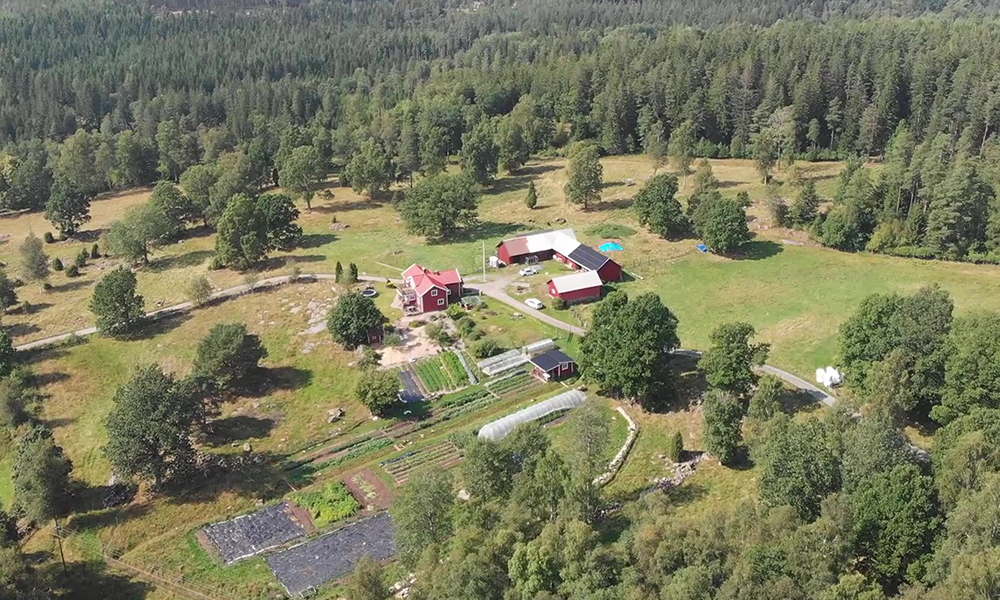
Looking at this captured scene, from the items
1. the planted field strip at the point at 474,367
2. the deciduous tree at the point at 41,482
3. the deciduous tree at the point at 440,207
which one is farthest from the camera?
the deciduous tree at the point at 440,207

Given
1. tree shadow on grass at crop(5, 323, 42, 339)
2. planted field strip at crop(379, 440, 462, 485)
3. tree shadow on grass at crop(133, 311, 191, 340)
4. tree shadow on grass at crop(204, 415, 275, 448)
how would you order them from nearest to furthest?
planted field strip at crop(379, 440, 462, 485) < tree shadow on grass at crop(204, 415, 275, 448) < tree shadow on grass at crop(133, 311, 191, 340) < tree shadow on grass at crop(5, 323, 42, 339)

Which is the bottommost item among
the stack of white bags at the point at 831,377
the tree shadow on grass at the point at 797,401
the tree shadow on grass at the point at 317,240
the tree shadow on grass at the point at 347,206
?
the tree shadow on grass at the point at 317,240

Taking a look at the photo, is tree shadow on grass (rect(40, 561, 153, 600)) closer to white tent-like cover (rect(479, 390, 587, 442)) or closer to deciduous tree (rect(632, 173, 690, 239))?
white tent-like cover (rect(479, 390, 587, 442))

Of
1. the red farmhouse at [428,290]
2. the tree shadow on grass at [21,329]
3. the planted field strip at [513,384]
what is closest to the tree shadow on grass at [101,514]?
the planted field strip at [513,384]

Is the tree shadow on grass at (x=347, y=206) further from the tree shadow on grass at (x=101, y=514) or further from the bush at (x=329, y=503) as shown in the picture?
the bush at (x=329, y=503)

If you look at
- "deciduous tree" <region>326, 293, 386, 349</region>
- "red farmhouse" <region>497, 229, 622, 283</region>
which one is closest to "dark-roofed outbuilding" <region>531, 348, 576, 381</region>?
"deciduous tree" <region>326, 293, 386, 349</region>

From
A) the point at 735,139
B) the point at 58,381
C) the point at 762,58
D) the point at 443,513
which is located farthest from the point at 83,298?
the point at 762,58

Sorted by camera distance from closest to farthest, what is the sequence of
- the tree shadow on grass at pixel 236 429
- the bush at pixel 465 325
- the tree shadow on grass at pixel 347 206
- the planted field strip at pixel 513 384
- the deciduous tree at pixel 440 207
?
the tree shadow on grass at pixel 236 429
the planted field strip at pixel 513 384
the bush at pixel 465 325
the deciduous tree at pixel 440 207
the tree shadow on grass at pixel 347 206

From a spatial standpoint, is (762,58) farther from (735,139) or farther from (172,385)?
(172,385)
